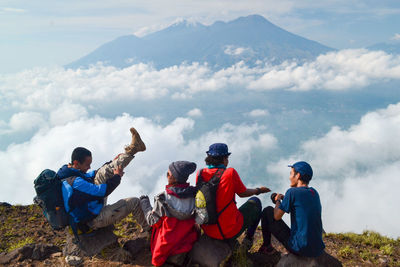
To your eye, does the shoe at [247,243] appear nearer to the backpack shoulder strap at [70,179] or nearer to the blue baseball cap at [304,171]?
the blue baseball cap at [304,171]

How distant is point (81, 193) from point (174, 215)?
2.04 meters

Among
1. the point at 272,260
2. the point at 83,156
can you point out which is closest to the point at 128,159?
the point at 83,156

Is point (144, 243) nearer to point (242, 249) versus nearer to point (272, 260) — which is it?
point (242, 249)

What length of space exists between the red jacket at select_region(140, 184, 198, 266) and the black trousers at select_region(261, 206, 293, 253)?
1.73m

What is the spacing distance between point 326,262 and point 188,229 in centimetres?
288

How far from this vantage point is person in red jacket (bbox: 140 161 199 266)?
211 inches

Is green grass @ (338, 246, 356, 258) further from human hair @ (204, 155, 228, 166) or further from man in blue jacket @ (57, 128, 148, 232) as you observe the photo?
man in blue jacket @ (57, 128, 148, 232)

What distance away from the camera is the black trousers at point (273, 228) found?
5586 mm

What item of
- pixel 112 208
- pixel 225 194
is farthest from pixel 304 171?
pixel 112 208

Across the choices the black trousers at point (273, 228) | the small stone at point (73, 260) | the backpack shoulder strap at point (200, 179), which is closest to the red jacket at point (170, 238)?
the backpack shoulder strap at point (200, 179)

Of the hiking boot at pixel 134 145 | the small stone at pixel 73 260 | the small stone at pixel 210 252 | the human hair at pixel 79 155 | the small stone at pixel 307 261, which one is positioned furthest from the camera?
the hiking boot at pixel 134 145

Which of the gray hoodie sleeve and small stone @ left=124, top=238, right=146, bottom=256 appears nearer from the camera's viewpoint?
the gray hoodie sleeve

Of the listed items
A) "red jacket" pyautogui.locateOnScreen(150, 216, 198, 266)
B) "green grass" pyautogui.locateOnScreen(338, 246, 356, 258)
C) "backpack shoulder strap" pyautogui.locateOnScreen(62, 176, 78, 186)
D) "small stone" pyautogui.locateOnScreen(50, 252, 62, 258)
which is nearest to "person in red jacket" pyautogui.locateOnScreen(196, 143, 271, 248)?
"red jacket" pyautogui.locateOnScreen(150, 216, 198, 266)

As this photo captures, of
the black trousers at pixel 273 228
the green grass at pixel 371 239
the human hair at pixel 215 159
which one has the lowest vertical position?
the green grass at pixel 371 239
